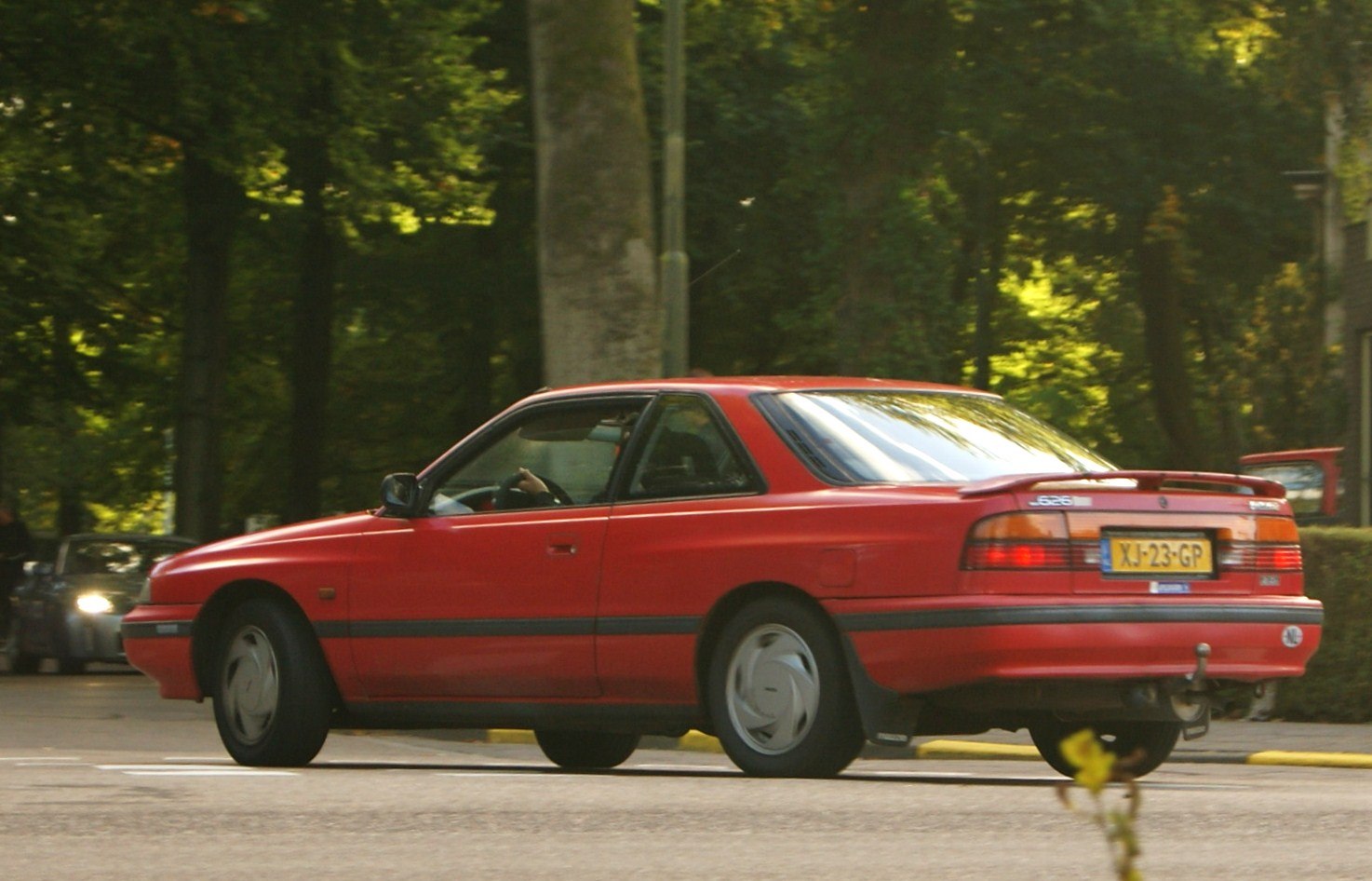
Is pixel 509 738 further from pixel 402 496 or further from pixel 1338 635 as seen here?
pixel 1338 635

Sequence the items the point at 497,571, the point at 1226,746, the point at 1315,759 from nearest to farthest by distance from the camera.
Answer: the point at 497,571 < the point at 1315,759 < the point at 1226,746

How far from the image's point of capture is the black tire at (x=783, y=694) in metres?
8.69

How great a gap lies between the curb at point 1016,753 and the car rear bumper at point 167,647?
7.63 feet

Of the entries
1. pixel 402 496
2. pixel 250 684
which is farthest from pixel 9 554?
pixel 402 496

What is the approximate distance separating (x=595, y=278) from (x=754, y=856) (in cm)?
1063

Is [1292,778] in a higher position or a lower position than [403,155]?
lower

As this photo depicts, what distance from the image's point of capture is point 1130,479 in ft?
29.0

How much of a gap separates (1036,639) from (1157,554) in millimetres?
659

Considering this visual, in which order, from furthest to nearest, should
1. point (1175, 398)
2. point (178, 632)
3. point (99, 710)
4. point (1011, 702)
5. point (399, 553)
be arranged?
1. point (1175, 398)
2. point (99, 710)
3. point (178, 632)
4. point (399, 553)
5. point (1011, 702)

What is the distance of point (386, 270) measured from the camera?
1451 inches

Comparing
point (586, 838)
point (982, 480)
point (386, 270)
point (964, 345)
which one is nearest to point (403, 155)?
point (386, 270)

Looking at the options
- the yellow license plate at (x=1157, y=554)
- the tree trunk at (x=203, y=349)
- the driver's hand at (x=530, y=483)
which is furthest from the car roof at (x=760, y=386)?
the tree trunk at (x=203, y=349)

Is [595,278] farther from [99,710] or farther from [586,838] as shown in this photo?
[586,838]

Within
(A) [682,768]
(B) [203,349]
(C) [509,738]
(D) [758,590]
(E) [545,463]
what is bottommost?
(C) [509,738]
